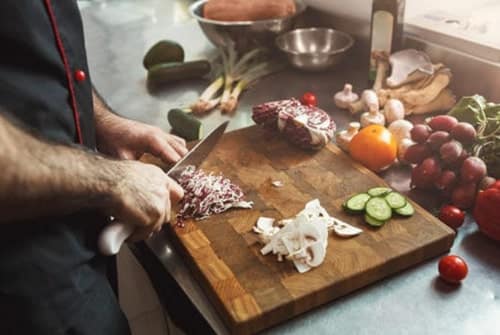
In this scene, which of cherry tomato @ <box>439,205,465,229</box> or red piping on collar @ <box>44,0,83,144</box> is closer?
red piping on collar @ <box>44,0,83,144</box>

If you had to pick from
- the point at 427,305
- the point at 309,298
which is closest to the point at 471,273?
the point at 427,305

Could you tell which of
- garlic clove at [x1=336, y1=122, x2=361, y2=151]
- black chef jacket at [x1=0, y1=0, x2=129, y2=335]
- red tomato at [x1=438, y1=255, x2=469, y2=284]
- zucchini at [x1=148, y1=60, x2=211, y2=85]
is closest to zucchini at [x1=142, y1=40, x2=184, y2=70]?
zucchini at [x1=148, y1=60, x2=211, y2=85]

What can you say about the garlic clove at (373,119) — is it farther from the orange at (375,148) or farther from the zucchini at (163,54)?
the zucchini at (163,54)

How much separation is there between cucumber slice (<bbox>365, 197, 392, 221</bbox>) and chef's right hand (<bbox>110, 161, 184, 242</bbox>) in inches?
13.8

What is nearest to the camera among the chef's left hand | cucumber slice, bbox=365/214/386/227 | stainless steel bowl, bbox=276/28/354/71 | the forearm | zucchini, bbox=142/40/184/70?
the forearm

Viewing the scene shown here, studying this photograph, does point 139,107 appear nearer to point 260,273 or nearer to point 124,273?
point 124,273

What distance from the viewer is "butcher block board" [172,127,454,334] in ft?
2.46

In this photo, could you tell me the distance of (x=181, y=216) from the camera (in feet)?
3.06

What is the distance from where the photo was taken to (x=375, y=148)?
1040 millimetres

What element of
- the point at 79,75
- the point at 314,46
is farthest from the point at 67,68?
the point at 314,46

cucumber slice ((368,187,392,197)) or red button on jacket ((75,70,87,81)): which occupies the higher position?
red button on jacket ((75,70,87,81))

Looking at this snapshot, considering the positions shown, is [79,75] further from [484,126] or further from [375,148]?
[484,126]

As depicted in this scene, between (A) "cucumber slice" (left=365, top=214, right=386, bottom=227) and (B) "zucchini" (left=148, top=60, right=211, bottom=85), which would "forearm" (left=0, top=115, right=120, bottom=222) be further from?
(B) "zucchini" (left=148, top=60, right=211, bottom=85)

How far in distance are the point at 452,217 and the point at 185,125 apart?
65 centimetres
